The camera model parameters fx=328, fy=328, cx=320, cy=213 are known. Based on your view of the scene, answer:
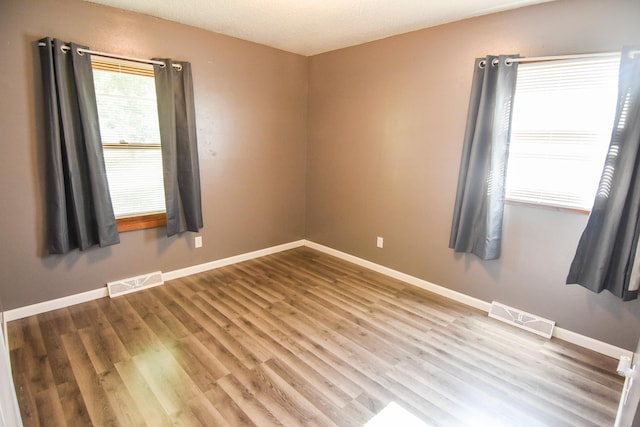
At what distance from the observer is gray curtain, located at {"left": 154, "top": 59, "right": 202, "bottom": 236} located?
3.01 meters

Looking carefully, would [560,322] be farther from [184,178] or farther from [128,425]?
[184,178]

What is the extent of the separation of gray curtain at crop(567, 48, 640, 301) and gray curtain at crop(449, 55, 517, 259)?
2.01 feet

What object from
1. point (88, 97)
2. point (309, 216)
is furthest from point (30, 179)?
point (309, 216)

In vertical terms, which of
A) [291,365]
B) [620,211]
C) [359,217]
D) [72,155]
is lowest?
[291,365]

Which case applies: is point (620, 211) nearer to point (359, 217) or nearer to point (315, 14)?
point (359, 217)

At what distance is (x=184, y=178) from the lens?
3.25 m

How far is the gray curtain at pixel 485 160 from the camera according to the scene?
8.39ft

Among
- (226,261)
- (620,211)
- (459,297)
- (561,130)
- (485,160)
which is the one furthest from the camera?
(226,261)

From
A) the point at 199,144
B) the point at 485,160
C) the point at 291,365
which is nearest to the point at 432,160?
the point at 485,160

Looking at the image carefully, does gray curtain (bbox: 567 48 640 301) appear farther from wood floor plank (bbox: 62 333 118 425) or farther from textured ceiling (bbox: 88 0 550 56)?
wood floor plank (bbox: 62 333 118 425)

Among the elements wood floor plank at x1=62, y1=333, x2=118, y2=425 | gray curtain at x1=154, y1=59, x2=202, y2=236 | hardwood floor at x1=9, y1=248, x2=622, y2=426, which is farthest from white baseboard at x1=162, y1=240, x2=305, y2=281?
wood floor plank at x1=62, y1=333, x2=118, y2=425

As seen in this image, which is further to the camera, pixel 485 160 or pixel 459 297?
pixel 459 297

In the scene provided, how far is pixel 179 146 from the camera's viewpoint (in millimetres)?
3189

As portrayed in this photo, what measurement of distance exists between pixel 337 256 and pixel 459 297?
5.12 feet
